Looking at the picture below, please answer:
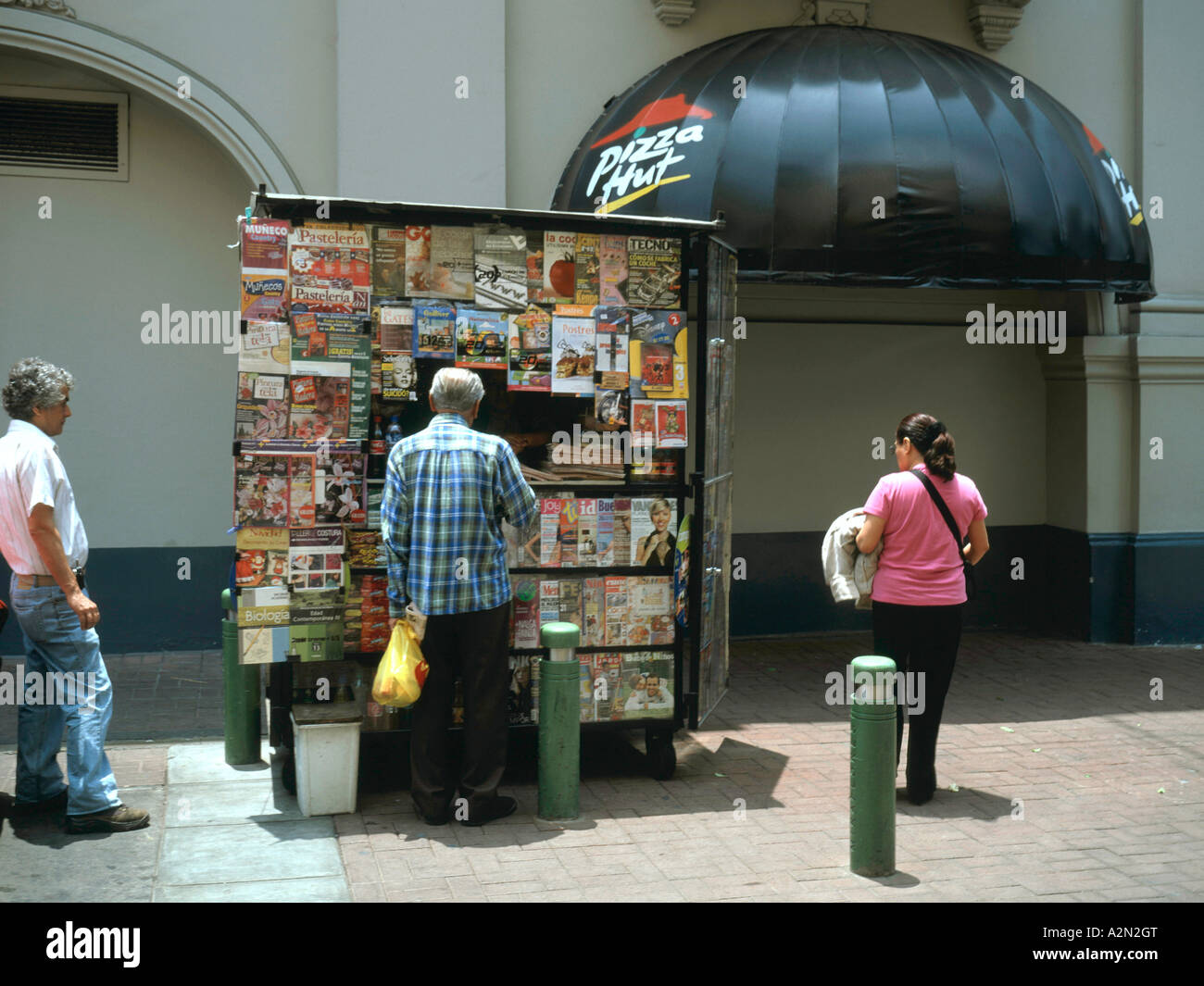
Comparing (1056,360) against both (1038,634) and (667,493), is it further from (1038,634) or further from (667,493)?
(667,493)

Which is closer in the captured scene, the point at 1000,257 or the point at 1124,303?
the point at 1000,257

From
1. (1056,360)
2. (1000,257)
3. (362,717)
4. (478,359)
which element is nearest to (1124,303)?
(1056,360)

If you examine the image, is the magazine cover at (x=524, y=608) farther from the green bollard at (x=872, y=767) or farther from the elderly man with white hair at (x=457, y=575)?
the green bollard at (x=872, y=767)

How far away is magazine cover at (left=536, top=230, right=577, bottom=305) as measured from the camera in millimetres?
6352

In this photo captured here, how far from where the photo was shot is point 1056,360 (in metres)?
10.6

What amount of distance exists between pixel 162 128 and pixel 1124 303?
744 centimetres

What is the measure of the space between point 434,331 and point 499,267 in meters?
0.46

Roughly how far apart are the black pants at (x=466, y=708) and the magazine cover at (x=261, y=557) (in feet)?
2.57

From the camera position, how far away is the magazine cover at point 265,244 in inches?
229

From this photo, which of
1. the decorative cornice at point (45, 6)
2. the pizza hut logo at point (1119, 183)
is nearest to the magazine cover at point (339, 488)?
the decorative cornice at point (45, 6)

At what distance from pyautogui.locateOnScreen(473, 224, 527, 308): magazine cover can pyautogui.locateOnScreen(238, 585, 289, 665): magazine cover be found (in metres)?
1.73

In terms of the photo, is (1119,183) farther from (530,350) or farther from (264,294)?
(264,294)

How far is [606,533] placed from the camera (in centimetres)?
648

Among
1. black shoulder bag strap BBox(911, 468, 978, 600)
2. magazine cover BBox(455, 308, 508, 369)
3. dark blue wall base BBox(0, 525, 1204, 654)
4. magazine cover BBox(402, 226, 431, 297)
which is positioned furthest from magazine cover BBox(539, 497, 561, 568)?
dark blue wall base BBox(0, 525, 1204, 654)
